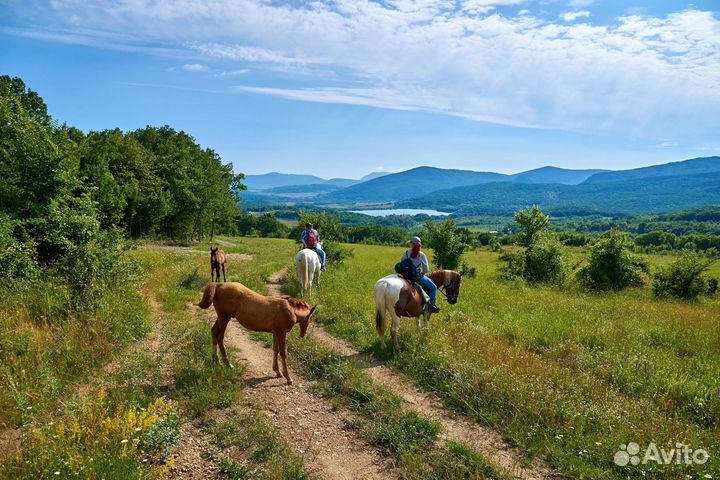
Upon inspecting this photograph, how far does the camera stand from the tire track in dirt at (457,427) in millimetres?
5590

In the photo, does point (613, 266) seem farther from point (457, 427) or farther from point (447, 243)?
point (457, 427)

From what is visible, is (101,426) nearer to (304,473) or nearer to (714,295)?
(304,473)

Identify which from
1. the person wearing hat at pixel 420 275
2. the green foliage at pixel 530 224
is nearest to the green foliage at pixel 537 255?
the green foliage at pixel 530 224

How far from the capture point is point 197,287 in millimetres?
15992

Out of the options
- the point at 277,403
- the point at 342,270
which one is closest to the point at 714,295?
the point at 342,270

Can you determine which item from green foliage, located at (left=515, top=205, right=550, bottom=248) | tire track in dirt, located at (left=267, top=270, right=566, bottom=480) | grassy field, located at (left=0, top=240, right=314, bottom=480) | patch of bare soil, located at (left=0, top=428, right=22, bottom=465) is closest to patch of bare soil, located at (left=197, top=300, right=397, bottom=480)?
grassy field, located at (left=0, top=240, right=314, bottom=480)

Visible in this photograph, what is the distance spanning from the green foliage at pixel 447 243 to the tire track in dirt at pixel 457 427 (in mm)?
22698

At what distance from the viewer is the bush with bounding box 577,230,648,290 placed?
26.0 metres

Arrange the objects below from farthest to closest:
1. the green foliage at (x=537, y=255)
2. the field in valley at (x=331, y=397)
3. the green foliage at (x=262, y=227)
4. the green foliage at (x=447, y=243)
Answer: the green foliage at (x=262, y=227) < the green foliage at (x=447, y=243) < the green foliage at (x=537, y=255) < the field in valley at (x=331, y=397)

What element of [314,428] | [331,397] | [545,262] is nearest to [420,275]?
[331,397]

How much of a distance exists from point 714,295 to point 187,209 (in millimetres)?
50106

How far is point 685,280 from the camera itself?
75.7 ft

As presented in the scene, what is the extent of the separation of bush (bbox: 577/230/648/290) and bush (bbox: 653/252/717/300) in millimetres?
2485

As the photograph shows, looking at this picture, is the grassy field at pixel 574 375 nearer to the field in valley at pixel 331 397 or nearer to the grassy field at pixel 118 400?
the field in valley at pixel 331 397
